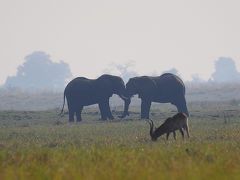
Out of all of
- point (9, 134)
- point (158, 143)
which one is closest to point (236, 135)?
point (158, 143)

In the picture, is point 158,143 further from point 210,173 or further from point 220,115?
point 220,115

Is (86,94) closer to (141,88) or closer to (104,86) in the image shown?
(104,86)

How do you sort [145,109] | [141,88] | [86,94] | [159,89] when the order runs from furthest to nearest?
[159,89]
[141,88]
[86,94]
[145,109]

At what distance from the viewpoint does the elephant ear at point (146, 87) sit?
110ft

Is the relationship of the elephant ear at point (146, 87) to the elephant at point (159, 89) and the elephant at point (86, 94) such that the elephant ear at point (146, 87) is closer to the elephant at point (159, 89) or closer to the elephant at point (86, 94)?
the elephant at point (159, 89)

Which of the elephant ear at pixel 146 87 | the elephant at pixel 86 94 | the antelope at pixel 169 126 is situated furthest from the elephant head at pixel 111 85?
the antelope at pixel 169 126

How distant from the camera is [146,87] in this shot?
33.6m

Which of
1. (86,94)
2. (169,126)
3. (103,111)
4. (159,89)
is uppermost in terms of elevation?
(159,89)

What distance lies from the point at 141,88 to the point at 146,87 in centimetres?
37

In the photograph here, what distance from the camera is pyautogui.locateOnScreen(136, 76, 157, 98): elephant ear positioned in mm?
33469

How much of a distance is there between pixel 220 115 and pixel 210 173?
960 inches

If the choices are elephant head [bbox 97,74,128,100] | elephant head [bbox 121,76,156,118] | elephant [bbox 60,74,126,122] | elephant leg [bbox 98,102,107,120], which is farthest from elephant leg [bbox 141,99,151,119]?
elephant leg [bbox 98,102,107,120]

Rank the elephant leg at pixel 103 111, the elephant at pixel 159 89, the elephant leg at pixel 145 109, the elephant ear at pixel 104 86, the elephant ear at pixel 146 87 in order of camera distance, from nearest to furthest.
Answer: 1. the elephant leg at pixel 145 109
2. the elephant leg at pixel 103 111
3. the elephant ear at pixel 104 86
4. the elephant ear at pixel 146 87
5. the elephant at pixel 159 89

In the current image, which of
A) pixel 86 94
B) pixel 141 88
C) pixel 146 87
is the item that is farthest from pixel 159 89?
pixel 86 94
